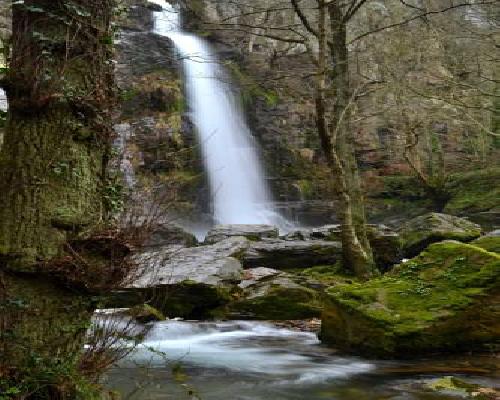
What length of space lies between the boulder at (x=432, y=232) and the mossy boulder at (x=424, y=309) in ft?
22.2

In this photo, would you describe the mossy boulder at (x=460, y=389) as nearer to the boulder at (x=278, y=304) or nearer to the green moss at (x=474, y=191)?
the boulder at (x=278, y=304)

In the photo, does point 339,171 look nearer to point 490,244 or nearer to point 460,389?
point 490,244

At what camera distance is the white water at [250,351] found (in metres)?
6.32

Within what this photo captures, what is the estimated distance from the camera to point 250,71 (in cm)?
2652

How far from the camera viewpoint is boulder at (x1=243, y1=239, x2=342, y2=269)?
12312 mm

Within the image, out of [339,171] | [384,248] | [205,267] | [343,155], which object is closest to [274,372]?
[205,267]

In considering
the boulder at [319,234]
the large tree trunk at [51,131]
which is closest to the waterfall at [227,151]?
the boulder at [319,234]

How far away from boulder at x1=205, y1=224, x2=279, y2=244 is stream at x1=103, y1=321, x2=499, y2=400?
7.09m

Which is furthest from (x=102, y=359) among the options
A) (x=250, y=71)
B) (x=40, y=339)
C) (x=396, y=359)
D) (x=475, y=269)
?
(x=250, y=71)

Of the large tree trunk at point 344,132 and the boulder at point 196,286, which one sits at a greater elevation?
the large tree trunk at point 344,132

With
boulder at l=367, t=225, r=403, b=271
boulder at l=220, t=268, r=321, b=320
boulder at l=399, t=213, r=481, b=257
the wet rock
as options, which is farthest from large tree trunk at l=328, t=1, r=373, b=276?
boulder at l=399, t=213, r=481, b=257

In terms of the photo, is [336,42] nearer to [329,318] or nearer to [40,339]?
[329,318]

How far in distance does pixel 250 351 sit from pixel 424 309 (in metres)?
2.26

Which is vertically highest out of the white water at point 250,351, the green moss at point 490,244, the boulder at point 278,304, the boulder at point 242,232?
the green moss at point 490,244
